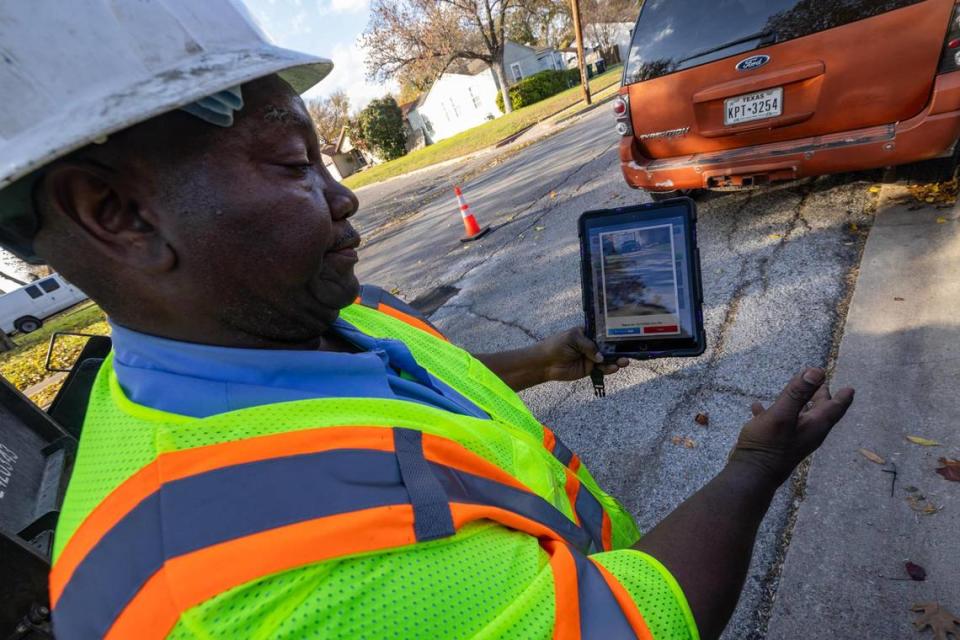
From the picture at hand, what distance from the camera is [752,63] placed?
323 cm

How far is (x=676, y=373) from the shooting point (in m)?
2.92

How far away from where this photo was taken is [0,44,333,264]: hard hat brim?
2.15ft

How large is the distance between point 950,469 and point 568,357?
62.8 inches

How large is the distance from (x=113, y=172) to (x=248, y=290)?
25cm

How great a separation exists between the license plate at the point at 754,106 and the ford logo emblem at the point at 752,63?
0.55 ft

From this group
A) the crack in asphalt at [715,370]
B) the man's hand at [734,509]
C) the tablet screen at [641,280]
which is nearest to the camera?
the man's hand at [734,509]

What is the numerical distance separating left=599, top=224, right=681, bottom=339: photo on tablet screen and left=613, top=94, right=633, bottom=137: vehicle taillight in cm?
280

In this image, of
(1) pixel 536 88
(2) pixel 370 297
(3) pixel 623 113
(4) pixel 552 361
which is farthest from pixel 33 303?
(1) pixel 536 88

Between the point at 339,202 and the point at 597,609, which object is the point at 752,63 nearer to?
the point at 339,202

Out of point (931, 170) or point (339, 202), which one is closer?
point (339, 202)

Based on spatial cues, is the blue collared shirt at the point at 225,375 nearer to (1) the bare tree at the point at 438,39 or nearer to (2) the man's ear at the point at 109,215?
(2) the man's ear at the point at 109,215

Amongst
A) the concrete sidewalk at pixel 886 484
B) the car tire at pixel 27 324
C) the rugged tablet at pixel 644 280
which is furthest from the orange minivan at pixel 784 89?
the car tire at pixel 27 324

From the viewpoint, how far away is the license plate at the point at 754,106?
10.7ft

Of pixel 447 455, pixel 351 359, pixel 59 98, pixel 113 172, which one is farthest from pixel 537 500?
pixel 59 98
